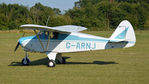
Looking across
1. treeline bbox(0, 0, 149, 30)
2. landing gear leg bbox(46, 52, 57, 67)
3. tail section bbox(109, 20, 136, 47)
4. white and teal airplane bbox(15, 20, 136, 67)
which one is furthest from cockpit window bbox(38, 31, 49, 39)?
treeline bbox(0, 0, 149, 30)

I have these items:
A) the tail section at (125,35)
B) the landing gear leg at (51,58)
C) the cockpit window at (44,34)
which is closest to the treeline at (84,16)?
the cockpit window at (44,34)

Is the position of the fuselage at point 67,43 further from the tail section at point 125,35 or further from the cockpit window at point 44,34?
the tail section at point 125,35

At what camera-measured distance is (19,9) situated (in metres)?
79.8

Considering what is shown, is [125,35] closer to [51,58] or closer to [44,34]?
[51,58]

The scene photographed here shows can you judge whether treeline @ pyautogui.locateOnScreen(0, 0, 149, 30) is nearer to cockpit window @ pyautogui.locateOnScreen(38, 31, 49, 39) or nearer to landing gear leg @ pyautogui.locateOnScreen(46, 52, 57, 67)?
cockpit window @ pyautogui.locateOnScreen(38, 31, 49, 39)

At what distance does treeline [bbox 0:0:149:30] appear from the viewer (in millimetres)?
65750

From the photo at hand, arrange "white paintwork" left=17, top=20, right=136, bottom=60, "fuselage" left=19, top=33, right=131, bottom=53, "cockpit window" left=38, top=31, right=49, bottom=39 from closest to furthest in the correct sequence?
1. "white paintwork" left=17, top=20, right=136, bottom=60
2. "fuselage" left=19, top=33, right=131, bottom=53
3. "cockpit window" left=38, top=31, right=49, bottom=39

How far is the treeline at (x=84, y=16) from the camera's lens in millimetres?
65750

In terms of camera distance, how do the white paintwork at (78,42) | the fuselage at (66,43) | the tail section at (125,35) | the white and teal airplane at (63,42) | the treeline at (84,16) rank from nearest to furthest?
the tail section at (125,35) → the white paintwork at (78,42) → the white and teal airplane at (63,42) → the fuselage at (66,43) → the treeline at (84,16)

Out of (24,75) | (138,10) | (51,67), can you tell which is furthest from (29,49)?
(138,10)

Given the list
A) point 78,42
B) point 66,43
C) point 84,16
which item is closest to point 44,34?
point 66,43

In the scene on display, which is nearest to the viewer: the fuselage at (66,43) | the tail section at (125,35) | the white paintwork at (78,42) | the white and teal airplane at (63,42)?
the tail section at (125,35)

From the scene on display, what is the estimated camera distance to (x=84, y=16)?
7044cm

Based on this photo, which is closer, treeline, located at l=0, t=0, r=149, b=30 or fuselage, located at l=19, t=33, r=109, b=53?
fuselage, located at l=19, t=33, r=109, b=53
